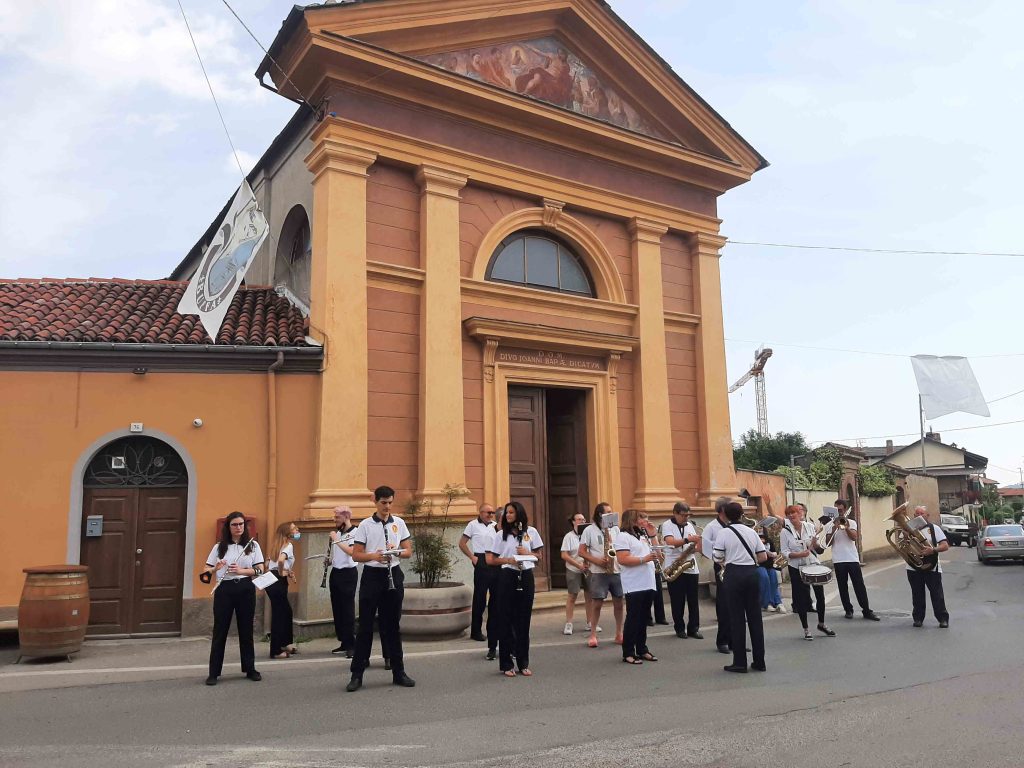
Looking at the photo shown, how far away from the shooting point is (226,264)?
1095 centimetres

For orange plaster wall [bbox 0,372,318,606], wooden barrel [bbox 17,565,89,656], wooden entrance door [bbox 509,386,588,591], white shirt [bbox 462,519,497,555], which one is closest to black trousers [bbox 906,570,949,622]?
wooden entrance door [bbox 509,386,588,591]

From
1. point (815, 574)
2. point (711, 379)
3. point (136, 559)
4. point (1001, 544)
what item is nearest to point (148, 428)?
point (136, 559)

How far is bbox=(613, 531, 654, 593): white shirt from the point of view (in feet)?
28.3

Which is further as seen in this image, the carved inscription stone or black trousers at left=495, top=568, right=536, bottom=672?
the carved inscription stone

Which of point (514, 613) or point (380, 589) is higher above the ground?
point (380, 589)

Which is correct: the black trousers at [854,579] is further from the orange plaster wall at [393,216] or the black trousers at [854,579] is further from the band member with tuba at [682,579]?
the orange plaster wall at [393,216]

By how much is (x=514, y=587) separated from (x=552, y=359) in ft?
20.7

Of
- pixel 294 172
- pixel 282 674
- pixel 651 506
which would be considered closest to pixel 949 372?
pixel 651 506

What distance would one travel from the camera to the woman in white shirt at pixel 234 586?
771 centimetres

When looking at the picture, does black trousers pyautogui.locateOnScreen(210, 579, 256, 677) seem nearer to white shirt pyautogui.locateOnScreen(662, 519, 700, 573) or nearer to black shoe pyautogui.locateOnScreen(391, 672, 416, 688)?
black shoe pyautogui.locateOnScreen(391, 672, 416, 688)

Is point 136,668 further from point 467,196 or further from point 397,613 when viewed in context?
point 467,196

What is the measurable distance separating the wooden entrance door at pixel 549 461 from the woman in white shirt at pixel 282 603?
4663 mm

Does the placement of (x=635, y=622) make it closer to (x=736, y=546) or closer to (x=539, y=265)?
(x=736, y=546)

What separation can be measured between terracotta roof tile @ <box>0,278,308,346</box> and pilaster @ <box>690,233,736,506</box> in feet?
25.2
